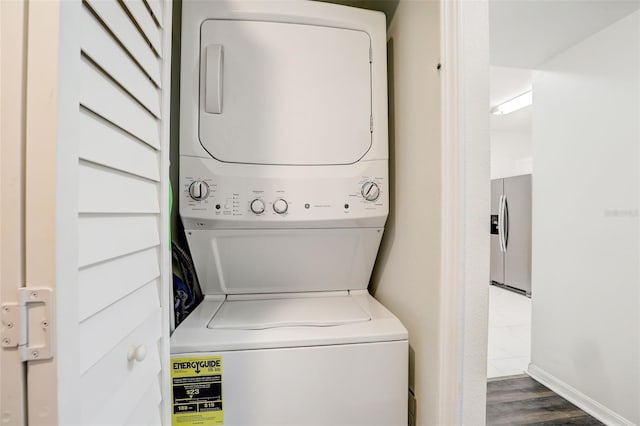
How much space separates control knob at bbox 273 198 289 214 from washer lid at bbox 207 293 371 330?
411 millimetres

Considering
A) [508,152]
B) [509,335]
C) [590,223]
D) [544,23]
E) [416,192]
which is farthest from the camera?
[508,152]

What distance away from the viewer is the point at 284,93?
3.91 feet

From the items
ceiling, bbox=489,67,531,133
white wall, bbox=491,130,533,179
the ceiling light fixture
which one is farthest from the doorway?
white wall, bbox=491,130,533,179

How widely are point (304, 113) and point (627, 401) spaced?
9.79ft

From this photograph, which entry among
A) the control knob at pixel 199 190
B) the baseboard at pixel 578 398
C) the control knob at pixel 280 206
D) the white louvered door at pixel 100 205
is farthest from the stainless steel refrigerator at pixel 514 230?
the white louvered door at pixel 100 205

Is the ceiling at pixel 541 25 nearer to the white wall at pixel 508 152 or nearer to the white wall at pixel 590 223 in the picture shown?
the white wall at pixel 590 223

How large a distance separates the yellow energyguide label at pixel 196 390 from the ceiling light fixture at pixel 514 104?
17.2ft

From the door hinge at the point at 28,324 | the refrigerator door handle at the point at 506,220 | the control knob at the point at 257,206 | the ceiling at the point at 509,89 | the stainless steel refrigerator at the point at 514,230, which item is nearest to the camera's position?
the door hinge at the point at 28,324

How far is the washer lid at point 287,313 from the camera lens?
106cm

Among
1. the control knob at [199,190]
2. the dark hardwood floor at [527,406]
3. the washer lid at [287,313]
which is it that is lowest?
the dark hardwood floor at [527,406]

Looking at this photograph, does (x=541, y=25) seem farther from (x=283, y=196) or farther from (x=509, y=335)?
(x=509, y=335)

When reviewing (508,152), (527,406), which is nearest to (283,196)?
(527,406)

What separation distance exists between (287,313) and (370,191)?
61 centimetres

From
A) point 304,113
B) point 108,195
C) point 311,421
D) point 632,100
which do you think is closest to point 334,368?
point 311,421
